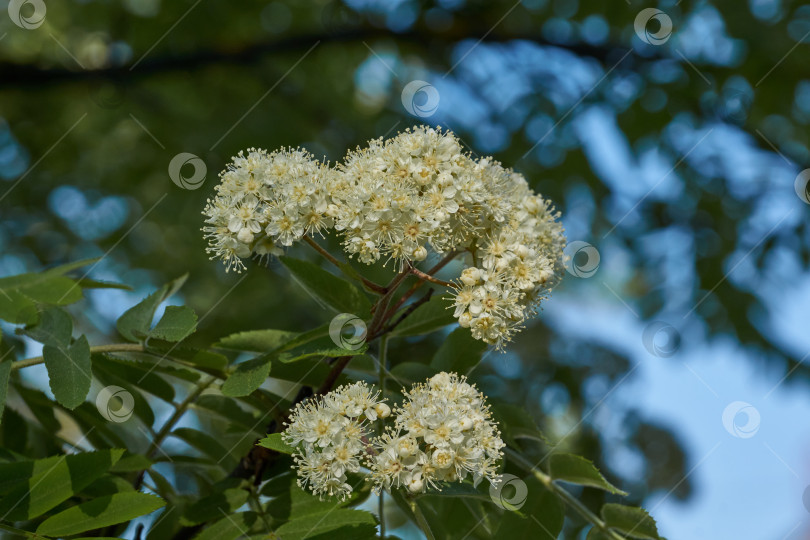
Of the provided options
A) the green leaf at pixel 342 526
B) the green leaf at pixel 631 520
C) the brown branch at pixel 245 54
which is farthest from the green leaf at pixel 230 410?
the brown branch at pixel 245 54

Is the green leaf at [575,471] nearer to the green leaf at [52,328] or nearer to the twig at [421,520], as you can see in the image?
the twig at [421,520]

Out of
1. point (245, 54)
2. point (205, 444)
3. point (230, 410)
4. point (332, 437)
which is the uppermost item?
point (245, 54)

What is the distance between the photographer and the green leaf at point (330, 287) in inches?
65.7

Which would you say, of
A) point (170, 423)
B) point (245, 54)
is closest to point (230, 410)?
point (170, 423)

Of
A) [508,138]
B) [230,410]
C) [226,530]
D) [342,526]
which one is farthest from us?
[508,138]

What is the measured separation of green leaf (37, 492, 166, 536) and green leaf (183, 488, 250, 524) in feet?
0.61

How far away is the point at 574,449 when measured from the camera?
129 inches

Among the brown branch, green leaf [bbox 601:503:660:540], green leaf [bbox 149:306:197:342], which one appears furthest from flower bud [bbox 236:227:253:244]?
the brown branch

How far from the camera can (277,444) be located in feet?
4.82

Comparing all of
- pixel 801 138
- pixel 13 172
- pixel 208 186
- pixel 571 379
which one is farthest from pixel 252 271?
pixel 801 138

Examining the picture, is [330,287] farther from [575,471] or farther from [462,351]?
[575,471]

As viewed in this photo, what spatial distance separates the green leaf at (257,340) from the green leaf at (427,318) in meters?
0.26

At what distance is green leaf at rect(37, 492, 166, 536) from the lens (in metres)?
1.46

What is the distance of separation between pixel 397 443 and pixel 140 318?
2.26 ft
